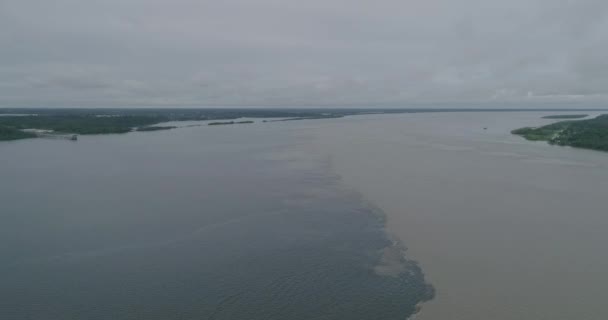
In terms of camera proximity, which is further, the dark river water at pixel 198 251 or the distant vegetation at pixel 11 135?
the distant vegetation at pixel 11 135

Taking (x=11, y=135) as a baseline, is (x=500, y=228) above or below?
below

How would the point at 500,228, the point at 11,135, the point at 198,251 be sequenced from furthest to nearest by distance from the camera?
1. the point at 11,135
2. the point at 500,228
3. the point at 198,251

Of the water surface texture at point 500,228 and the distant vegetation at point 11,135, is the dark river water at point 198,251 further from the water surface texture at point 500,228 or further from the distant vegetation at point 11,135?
the distant vegetation at point 11,135

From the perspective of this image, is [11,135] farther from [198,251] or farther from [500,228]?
[500,228]

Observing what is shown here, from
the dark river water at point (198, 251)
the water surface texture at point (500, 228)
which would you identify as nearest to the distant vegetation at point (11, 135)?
the dark river water at point (198, 251)

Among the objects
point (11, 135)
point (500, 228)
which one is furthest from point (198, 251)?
point (11, 135)

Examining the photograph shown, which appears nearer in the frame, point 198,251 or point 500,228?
point 198,251

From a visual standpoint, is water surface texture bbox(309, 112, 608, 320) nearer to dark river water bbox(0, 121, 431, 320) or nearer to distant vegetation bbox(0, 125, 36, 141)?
dark river water bbox(0, 121, 431, 320)

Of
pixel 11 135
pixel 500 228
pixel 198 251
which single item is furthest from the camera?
pixel 11 135

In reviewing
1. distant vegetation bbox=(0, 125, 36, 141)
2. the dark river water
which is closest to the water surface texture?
the dark river water
